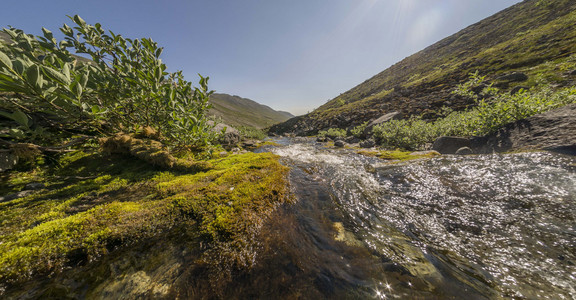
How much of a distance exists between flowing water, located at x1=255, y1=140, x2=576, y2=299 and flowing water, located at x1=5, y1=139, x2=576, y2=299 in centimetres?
2

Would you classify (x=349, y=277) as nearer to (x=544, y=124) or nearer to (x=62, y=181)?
(x=62, y=181)

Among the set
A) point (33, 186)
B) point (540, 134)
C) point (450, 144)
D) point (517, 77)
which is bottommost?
point (33, 186)

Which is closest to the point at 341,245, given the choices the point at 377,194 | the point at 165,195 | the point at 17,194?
the point at 377,194

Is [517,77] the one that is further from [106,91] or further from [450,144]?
Result: [106,91]

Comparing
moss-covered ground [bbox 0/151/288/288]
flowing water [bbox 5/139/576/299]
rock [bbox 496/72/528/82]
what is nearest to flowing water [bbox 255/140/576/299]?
flowing water [bbox 5/139/576/299]

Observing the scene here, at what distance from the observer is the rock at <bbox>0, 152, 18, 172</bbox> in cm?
379

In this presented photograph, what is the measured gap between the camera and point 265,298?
2018mm

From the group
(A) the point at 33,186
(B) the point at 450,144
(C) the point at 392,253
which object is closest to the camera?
(C) the point at 392,253

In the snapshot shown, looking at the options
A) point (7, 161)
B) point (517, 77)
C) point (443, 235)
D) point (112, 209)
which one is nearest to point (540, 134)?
point (443, 235)

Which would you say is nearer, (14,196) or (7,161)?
(14,196)

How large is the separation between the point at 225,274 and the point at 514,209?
591cm

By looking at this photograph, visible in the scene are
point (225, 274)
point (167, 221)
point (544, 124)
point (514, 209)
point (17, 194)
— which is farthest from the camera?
point (544, 124)

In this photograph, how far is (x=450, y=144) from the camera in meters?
9.54

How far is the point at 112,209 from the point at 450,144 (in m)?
13.7
